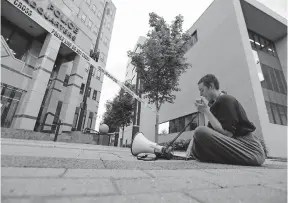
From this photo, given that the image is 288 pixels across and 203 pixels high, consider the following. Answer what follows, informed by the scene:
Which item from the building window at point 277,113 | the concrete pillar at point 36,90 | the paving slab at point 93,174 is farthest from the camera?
the building window at point 277,113

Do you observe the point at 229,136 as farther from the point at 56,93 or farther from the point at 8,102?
the point at 56,93

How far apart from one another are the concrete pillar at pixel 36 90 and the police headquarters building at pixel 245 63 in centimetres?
562

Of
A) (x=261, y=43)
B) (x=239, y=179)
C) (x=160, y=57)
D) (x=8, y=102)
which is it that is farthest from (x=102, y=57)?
(x=239, y=179)

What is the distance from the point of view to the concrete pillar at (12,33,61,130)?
7.31 metres

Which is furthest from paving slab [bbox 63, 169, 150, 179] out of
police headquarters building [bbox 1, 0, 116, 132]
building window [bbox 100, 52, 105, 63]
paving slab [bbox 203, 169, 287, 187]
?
building window [bbox 100, 52, 105, 63]

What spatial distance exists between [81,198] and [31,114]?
8971mm

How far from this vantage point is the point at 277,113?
9.55 m

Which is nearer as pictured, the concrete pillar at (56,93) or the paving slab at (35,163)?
the paving slab at (35,163)

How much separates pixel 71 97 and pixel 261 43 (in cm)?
1677

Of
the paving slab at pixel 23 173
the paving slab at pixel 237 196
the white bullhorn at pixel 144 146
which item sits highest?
the white bullhorn at pixel 144 146

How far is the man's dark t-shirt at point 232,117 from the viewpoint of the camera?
7.18 ft

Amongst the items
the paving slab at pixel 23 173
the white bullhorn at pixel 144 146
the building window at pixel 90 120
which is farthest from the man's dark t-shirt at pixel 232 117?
the building window at pixel 90 120

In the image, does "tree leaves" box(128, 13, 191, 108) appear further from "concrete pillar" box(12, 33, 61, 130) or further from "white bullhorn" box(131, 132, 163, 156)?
"white bullhorn" box(131, 132, 163, 156)

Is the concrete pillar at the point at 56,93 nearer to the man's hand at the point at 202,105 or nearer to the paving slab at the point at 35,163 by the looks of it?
the paving slab at the point at 35,163
